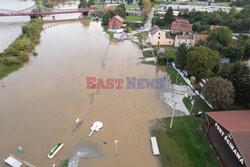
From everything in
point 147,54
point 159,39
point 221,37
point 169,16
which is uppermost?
point 169,16

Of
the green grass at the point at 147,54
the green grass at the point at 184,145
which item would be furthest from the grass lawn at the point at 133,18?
the green grass at the point at 184,145

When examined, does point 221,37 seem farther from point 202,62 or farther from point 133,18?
point 133,18

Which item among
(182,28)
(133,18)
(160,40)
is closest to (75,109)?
(160,40)

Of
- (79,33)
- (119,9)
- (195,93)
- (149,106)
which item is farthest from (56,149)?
(119,9)

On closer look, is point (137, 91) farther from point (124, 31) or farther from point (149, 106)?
point (124, 31)

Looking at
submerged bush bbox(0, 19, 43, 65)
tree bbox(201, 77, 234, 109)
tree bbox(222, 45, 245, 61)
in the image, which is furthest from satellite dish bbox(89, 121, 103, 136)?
tree bbox(222, 45, 245, 61)

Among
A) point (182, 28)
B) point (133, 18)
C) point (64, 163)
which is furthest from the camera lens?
point (133, 18)

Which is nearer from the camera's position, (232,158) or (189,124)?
(232,158)
